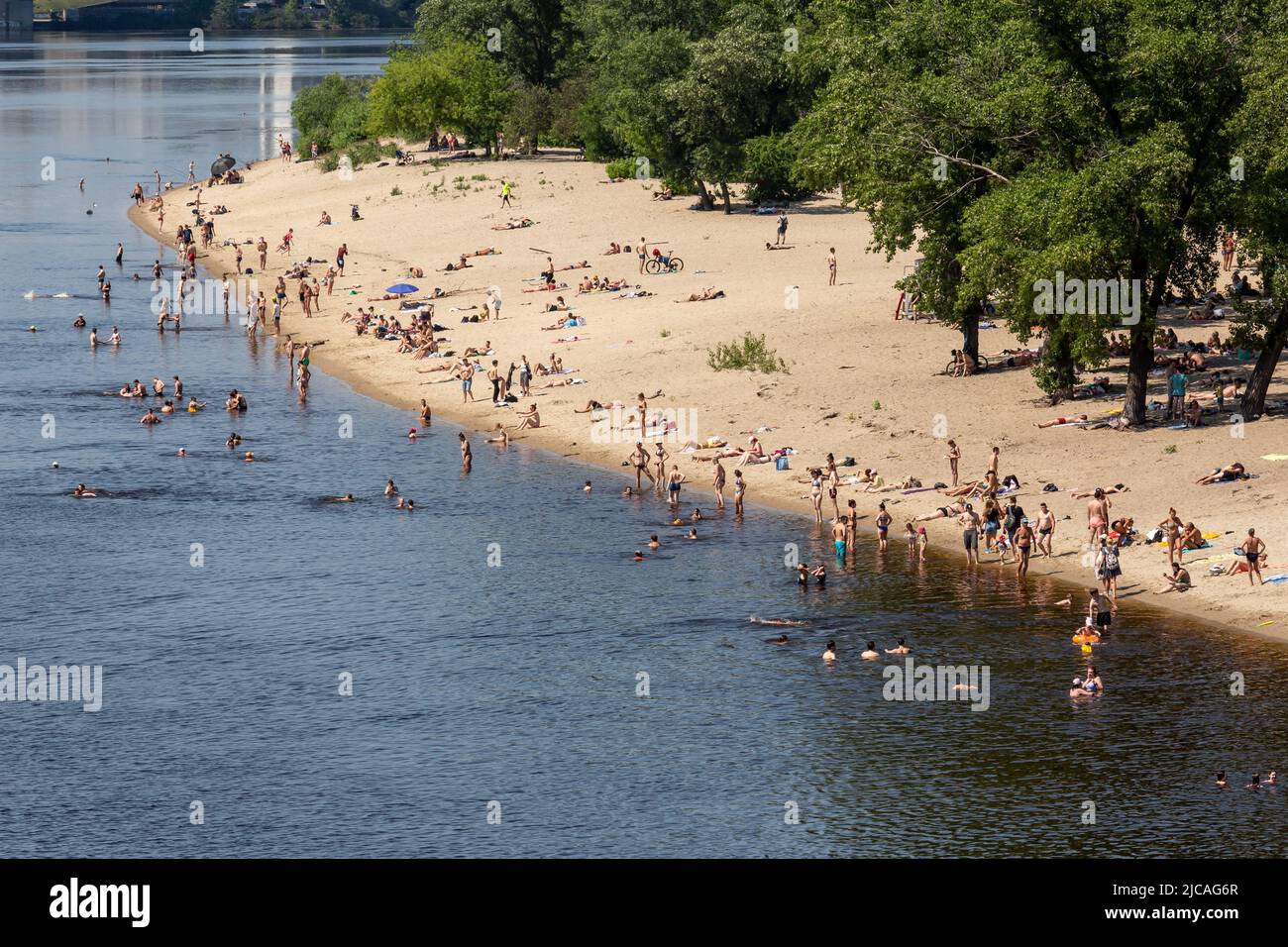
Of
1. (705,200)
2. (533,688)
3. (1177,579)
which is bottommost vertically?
(533,688)

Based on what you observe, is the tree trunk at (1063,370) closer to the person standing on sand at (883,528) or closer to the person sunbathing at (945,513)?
the person sunbathing at (945,513)

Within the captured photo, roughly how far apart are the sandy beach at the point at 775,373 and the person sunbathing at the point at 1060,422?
0.34 meters

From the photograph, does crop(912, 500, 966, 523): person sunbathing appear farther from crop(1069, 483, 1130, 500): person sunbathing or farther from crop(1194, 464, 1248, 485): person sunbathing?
crop(1194, 464, 1248, 485): person sunbathing

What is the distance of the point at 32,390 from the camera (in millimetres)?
75125

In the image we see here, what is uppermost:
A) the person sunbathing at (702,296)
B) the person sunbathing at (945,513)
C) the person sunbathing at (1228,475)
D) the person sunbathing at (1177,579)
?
the person sunbathing at (702,296)

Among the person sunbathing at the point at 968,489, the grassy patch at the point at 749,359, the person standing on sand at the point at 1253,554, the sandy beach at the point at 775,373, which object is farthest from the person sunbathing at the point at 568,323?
the person standing on sand at the point at 1253,554

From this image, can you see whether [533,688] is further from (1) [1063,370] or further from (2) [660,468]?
(1) [1063,370]

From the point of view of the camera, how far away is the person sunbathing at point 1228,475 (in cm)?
5125

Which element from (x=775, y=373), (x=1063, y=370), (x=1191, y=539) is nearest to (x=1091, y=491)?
(x=1191, y=539)

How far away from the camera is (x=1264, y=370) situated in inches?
2176

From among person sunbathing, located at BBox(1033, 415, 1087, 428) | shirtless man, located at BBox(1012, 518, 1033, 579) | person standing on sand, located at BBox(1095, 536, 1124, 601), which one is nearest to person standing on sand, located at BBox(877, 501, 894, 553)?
shirtless man, located at BBox(1012, 518, 1033, 579)

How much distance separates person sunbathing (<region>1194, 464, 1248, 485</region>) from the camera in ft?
168

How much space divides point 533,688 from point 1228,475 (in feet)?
71.8

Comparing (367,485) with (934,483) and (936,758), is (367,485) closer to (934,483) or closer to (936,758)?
(934,483)
